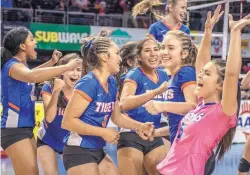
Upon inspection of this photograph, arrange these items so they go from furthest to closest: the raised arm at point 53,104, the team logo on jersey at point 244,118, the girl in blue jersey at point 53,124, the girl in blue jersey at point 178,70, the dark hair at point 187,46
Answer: the team logo on jersey at point 244,118, the girl in blue jersey at point 53,124, the raised arm at point 53,104, the dark hair at point 187,46, the girl in blue jersey at point 178,70

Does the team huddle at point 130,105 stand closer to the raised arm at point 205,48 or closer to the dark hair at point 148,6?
the raised arm at point 205,48

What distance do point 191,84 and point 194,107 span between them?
24cm

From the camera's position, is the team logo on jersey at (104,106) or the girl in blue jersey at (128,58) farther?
the girl in blue jersey at (128,58)

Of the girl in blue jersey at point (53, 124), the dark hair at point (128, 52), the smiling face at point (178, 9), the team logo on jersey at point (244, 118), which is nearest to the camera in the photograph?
the girl in blue jersey at point (53, 124)

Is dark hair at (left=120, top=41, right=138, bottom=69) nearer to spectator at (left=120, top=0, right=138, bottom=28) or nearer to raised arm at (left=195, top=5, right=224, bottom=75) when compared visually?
raised arm at (left=195, top=5, right=224, bottom=75)

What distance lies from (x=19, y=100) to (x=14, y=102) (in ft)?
0.15

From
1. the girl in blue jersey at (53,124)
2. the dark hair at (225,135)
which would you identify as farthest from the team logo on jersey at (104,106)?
the girl in blue jersey at (53,124)

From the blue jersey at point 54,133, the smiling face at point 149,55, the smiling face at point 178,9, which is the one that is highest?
the smiling face at point 178,9

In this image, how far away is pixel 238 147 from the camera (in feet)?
35.0

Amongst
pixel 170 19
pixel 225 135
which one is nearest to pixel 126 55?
pixel 170 19

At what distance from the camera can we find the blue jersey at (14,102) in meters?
4.41

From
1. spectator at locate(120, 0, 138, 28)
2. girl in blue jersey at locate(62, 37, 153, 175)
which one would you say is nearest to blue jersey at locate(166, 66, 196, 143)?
girl in blue jersey at locate(62, 37, 153, 175)

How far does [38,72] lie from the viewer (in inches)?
162

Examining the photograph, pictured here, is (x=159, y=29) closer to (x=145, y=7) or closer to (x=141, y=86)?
(x=145, y=7)
